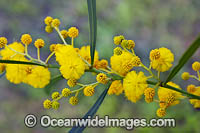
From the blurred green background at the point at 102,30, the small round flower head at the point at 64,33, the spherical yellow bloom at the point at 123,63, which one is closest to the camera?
the spherical yellow bloom at the point at 123,63

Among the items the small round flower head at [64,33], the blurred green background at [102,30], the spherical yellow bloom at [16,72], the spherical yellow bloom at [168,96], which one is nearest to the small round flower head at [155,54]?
the spherical yellow bloom at [168,96]

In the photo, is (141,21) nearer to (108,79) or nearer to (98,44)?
(98,44)

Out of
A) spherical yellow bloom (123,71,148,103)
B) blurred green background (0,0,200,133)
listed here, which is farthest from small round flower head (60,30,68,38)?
blurred green background (0,0,200,133)

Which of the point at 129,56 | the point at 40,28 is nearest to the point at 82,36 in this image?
the point at 40,28

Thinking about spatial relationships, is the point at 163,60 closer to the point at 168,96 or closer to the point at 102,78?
the point at 168,96

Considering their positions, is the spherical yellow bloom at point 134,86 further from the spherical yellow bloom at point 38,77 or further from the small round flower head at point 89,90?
the spherical yellow bloom at point 38,77

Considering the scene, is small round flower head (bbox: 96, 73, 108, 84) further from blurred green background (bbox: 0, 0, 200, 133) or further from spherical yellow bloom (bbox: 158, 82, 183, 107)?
blurred green background (bbox: 0, 0, 200, 133)
